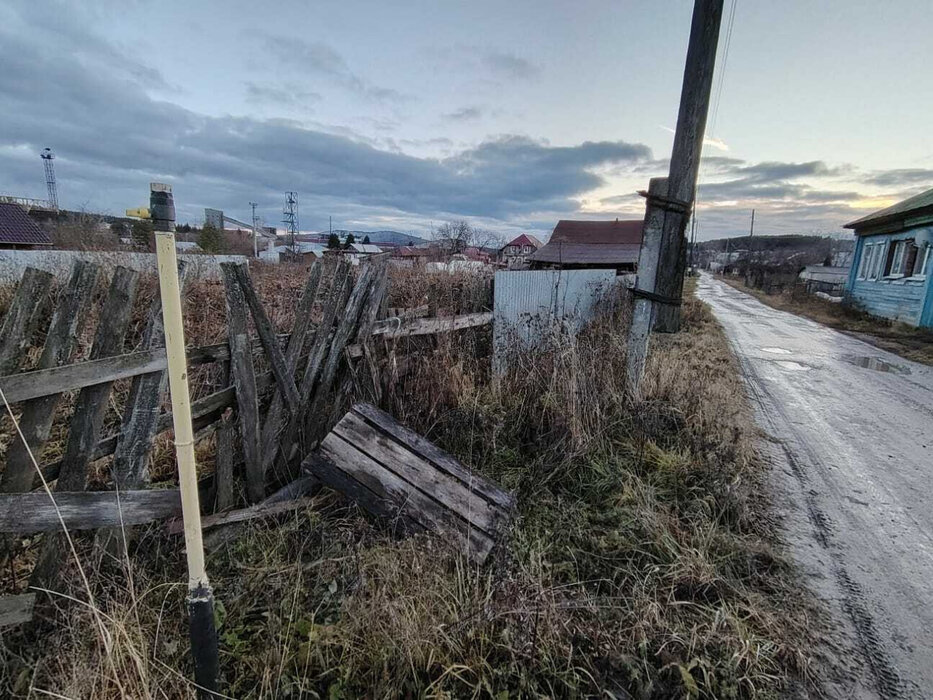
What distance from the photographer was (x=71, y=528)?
5.84 feet

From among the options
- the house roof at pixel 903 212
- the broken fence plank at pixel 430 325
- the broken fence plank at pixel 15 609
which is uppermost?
the house roof at pixel 903 212

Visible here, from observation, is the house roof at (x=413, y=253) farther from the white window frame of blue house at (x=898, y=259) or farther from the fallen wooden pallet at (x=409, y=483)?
the white window frame of blue house at (x=898, y=259)

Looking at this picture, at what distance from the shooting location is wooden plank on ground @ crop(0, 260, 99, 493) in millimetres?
1727

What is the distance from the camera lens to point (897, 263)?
13.8m

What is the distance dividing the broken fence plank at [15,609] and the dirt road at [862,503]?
3323 millimetres

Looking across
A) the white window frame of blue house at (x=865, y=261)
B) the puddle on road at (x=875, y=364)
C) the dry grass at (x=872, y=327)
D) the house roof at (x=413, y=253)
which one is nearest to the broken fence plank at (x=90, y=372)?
the puddle on road at (x=875, y=364)

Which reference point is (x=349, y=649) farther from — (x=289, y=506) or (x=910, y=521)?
(x=910, y=521)

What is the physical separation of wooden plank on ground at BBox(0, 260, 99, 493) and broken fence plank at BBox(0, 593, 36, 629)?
0.42 m

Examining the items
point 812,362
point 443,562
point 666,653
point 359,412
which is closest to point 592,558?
point 666,653

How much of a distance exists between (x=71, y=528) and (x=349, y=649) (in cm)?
129

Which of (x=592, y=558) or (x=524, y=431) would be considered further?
(x=524, y=431)

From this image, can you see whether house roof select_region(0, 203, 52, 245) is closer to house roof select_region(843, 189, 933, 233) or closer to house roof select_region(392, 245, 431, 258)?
house roof select_region(392, 245, 431, 258)

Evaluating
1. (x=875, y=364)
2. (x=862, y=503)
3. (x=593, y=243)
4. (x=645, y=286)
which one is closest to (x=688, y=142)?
(x=645, y=286)

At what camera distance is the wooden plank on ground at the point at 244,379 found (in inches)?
95.7
